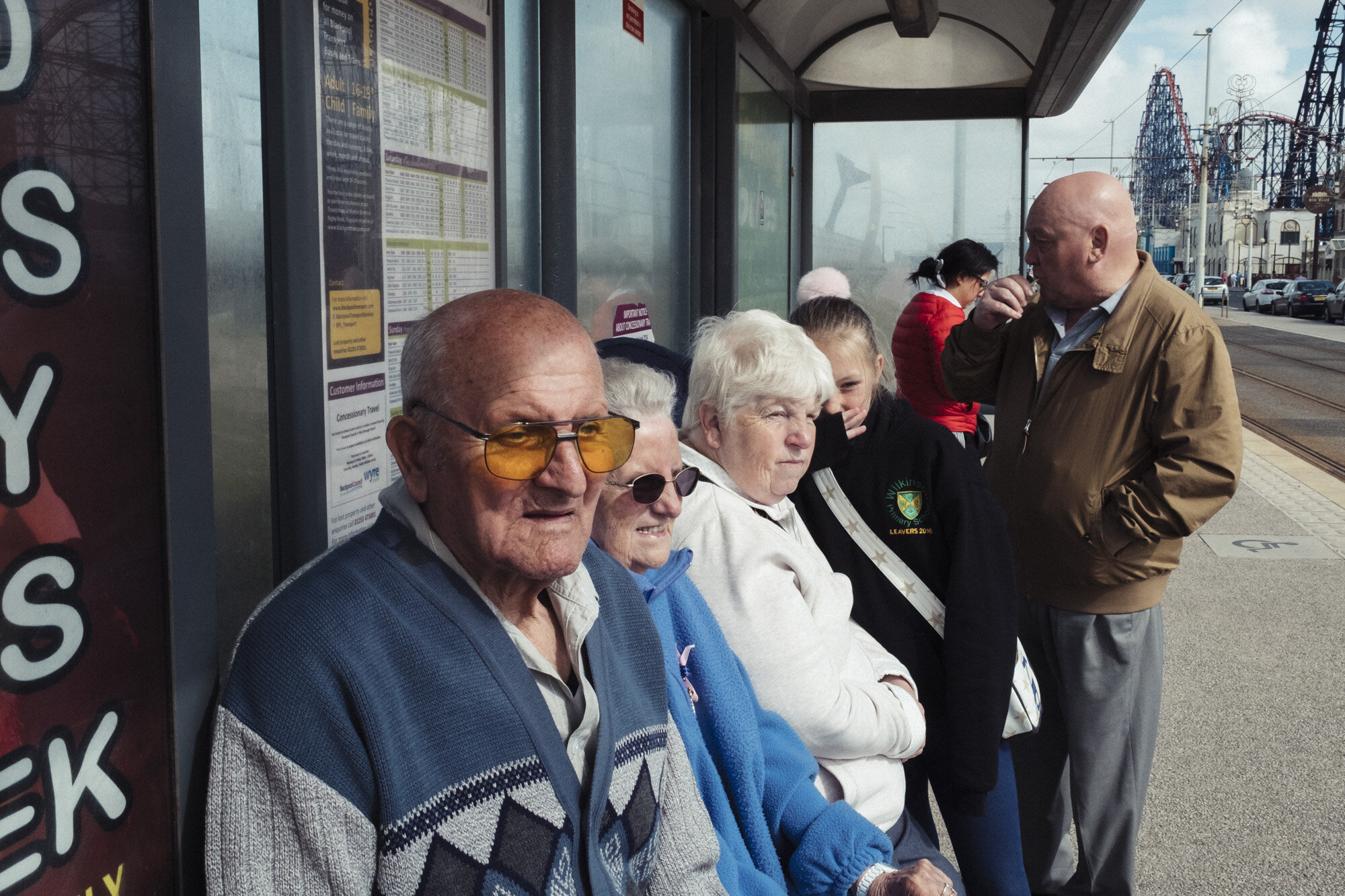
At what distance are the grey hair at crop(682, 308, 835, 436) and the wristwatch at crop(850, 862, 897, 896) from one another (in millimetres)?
940

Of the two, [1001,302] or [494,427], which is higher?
[1001,302]

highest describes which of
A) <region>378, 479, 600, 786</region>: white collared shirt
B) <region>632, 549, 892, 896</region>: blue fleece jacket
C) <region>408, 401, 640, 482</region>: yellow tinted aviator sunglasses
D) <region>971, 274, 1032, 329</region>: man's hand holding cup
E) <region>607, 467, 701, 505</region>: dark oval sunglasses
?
<region>971, 274, 1032, 329</region>: man's hand holding cup

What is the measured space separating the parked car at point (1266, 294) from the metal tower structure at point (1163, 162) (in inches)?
1517

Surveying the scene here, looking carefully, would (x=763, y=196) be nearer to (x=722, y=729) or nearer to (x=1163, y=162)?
(x=722, y=729)

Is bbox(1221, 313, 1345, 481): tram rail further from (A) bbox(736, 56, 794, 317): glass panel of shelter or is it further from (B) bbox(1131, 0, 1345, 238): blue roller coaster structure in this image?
(B) bbox(1131, 0, 1345, 238): blue roller coaster structure

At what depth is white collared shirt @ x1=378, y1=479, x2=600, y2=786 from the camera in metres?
1.60

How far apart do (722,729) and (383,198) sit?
1.18 meters

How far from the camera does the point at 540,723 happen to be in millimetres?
1531

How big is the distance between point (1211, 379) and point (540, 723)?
221 cm

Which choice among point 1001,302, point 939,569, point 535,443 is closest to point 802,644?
point 939,569

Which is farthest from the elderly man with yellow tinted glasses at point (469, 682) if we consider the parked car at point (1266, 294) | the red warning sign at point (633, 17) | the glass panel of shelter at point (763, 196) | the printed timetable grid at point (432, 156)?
the parked car at point (1266, 294)

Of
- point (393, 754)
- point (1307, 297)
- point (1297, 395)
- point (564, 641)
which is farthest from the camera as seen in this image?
point (1307, 297)


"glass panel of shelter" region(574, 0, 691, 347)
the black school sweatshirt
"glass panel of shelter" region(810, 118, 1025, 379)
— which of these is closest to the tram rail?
"glass panel of shelter" region(810, 118, 1025, 379)

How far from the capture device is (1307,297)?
45250 millimetres
